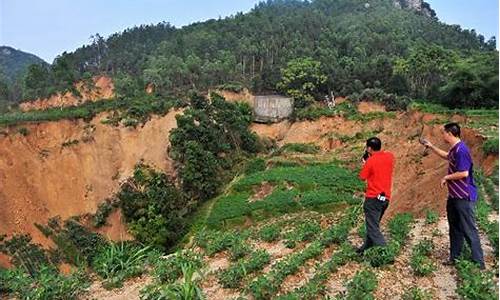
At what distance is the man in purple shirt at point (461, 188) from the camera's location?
20.4 feet

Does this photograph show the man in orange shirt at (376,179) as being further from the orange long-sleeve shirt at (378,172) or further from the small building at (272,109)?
the small building at (272,109)

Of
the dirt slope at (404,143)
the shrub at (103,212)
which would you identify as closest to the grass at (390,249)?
the dirt slope at (404,143)

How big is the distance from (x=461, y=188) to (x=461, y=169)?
0.25 m

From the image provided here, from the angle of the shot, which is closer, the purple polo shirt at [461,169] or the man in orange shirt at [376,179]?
the purple polo shirt at [461,169]

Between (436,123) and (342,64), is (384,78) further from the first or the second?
(436,123)

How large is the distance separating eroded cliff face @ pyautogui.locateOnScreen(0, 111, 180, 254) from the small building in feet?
23.5

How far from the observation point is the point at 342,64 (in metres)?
51.7

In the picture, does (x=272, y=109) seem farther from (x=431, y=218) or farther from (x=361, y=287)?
(x=361, y=287)

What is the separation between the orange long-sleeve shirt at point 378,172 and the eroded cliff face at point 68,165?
25.3 meters

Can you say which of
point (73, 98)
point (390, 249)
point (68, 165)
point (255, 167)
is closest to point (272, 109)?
point (255, 167)

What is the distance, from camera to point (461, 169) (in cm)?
622

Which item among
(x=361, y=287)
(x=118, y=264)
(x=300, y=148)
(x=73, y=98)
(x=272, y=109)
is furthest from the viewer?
(x=73, y=98)

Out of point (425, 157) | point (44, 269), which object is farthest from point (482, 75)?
point (44, 269)

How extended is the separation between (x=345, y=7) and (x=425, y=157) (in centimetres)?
8281
